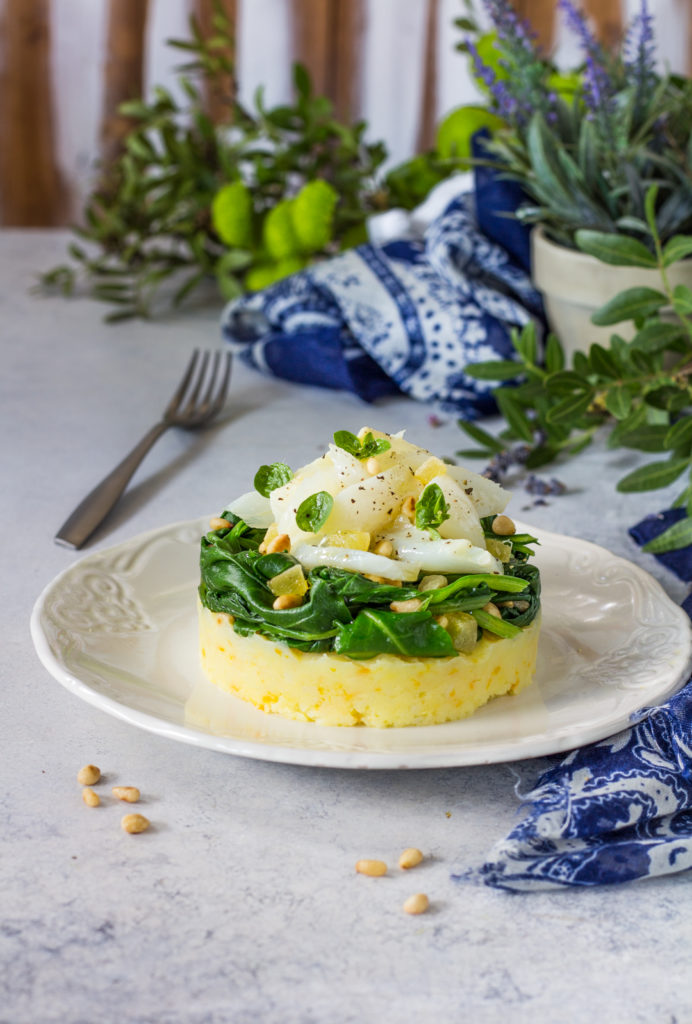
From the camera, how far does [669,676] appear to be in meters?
1.24

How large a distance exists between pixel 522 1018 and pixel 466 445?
146 cm

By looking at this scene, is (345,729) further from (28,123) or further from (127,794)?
(28,123)

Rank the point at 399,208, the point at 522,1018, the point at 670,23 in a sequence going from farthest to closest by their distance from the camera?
the point at 670,23 → the point at 399,208 → the point at 522,1018

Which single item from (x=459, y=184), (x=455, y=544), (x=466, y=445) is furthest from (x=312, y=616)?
(x=459, y=184)

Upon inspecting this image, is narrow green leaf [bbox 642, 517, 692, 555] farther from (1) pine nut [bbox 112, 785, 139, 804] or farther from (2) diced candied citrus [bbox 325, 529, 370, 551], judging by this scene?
(1) pine nut [bbox 112, 785, 139, 804]

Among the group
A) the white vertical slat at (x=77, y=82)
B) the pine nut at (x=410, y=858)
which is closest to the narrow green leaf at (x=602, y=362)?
the pine nut at (x=410, y=858)

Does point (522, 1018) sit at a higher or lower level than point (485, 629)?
lower

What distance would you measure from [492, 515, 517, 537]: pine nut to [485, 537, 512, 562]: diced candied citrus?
0.07 feet

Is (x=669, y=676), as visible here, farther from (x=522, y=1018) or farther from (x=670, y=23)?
(x=670, y=23)

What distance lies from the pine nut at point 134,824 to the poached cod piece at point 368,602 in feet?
0.62

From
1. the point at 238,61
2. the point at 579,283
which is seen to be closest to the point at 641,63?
the point at 579,283

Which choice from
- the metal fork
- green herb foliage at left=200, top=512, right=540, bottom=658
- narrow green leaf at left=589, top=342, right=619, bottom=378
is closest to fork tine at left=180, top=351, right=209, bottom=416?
the metal fork

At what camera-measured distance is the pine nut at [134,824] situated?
3.59ft

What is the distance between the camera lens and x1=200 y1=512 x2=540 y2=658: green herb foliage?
45.8 inches
